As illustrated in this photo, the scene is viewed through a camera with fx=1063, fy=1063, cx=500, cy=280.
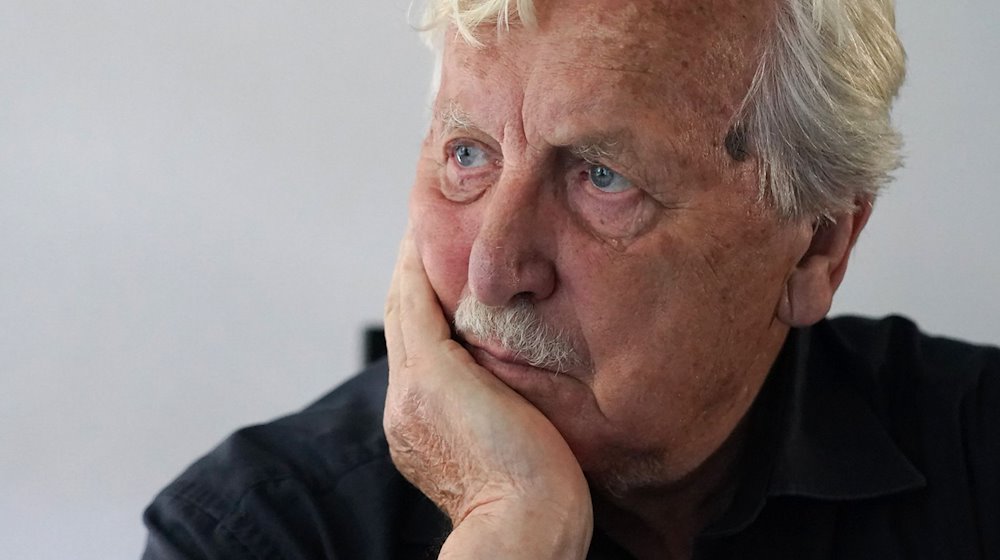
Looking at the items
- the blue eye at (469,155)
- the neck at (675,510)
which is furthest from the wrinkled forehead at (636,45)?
the neck at (675,510)

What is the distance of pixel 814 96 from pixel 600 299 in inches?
14.4

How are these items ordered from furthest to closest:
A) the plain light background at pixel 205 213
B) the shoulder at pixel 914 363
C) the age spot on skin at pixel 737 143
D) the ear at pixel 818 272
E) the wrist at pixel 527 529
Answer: the plain light background at pixel 205 213, the shoulder at pixel 914 363, the ear at pixel 818 272, the age spot on skin at pixel 737 143, the wrist at pixel 527 529

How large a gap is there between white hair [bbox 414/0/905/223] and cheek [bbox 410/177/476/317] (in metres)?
0.19

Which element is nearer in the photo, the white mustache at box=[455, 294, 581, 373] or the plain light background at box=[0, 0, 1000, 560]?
the white mustache at box=[455, 294, 581, 373]

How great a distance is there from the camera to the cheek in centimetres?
125

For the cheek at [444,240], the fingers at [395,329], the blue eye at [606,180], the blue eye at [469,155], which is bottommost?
the fingers at [395,329]

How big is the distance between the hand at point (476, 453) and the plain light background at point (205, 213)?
3.18 ft

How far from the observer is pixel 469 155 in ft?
4.21

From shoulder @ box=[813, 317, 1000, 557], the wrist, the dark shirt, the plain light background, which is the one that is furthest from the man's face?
the plain light background

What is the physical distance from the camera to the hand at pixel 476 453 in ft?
3.77

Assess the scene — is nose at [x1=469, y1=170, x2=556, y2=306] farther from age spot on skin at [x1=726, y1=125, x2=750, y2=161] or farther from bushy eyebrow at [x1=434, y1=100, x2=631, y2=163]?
age spot on skin at [x1=726, y1=125, x2=750, y2=161]

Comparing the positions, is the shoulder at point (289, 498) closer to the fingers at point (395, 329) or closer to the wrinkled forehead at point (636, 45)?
the fingers at point (395, 329)

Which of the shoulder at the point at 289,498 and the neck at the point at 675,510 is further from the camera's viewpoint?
the neck at the point at 675,510

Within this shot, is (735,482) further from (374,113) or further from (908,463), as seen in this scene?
(374,113)
